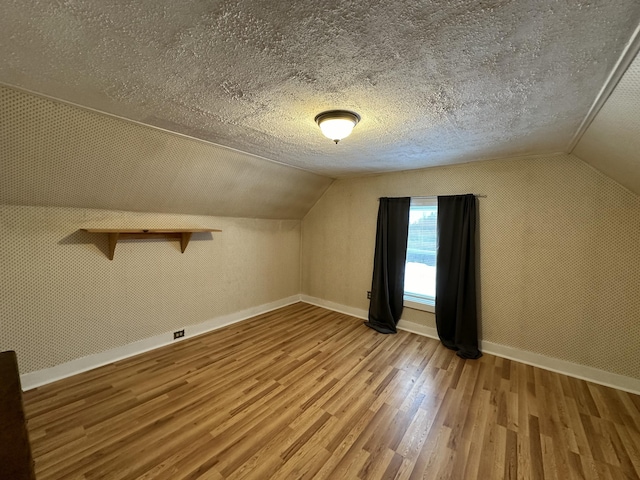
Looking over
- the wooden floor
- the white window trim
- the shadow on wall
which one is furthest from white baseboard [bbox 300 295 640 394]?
the shadow on wall

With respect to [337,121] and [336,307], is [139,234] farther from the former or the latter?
[336,307]

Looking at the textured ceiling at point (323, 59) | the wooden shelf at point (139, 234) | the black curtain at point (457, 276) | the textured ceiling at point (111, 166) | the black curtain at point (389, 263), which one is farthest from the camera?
the black curtain at point (389, 263)

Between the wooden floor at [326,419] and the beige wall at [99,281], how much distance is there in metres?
0.37

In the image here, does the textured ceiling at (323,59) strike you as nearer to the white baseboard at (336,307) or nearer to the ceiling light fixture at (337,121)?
the ceiling light fixture at (337,121)

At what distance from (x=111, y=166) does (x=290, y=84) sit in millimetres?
1881

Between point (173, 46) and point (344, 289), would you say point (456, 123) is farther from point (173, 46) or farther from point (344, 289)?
point (344, 289)

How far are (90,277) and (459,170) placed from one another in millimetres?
4364

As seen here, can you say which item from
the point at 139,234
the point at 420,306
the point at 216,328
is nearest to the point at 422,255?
the point at 420,306

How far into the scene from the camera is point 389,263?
3828 mm

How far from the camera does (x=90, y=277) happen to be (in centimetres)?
258

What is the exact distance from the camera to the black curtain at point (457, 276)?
310cm

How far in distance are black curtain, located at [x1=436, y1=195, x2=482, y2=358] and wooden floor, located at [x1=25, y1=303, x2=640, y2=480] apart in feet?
1.03

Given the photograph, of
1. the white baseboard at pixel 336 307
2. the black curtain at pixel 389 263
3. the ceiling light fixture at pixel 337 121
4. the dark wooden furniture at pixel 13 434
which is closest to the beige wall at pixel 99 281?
the white baseboard at pixel 336 307

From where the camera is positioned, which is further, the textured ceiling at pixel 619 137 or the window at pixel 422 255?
the window at pixel 422 255
